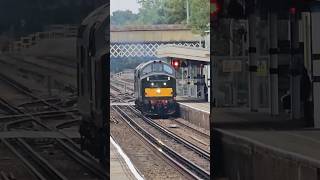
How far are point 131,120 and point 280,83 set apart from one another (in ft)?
5.10

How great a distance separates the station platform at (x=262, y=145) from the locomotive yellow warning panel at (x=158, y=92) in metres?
0.53

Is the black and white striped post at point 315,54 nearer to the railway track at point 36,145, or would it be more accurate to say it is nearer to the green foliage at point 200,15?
the green foliage at point 200,15

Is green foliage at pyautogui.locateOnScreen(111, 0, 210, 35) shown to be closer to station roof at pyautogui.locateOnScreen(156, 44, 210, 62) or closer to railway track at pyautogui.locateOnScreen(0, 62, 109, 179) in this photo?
station roof at pyautogui.locateOnScreen(156, 44, 210, 62)

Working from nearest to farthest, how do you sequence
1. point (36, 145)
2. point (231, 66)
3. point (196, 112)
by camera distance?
point (36, 145)
point (196, 112)
point (231, 66)

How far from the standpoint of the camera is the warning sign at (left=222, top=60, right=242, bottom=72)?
6.21 meters

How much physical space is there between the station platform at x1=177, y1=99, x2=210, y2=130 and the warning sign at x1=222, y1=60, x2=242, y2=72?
37 cm

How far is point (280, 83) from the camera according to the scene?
21.1ft

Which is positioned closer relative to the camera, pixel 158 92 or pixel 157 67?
pixel 157 67

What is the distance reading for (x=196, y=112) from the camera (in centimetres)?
596

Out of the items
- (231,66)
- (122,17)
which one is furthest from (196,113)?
(122,17)

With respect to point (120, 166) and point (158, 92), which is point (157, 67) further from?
point (120, 166)

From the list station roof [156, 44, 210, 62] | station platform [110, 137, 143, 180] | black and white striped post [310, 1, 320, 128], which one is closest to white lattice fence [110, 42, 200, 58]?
station roof [156, 44, 210, 62]

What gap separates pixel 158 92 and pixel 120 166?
71 centimetres

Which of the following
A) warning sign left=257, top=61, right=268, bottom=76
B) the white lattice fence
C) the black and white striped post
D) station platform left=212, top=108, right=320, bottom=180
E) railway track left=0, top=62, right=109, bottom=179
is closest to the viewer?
railway track left=0, top=62, right=109, bottom=179
